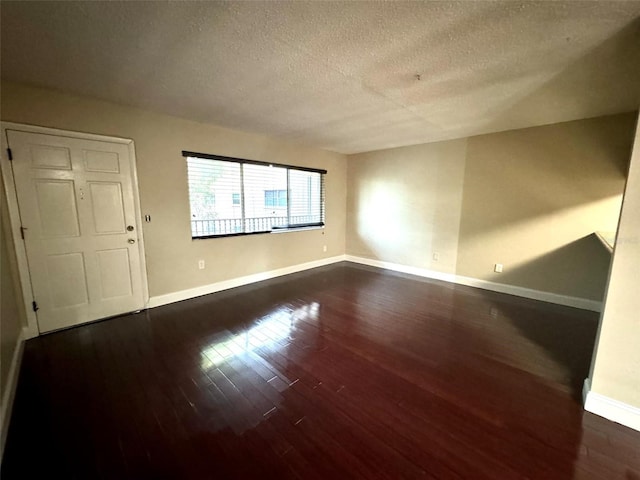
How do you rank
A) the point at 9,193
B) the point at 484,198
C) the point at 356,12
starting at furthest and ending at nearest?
the point at 484,198
the point at 9,193
the point at 356,12

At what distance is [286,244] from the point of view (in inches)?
186

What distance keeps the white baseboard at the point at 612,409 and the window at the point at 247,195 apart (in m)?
3.95

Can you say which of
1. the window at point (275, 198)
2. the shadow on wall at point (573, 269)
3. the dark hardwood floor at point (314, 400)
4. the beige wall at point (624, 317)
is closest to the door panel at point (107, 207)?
the dark hardwood floor at point (314, 400)

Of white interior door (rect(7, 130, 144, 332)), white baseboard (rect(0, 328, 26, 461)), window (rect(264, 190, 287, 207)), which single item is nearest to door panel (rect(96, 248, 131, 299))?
white interior door (rect(7, 130, 144, 332))

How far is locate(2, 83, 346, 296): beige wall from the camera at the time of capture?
250 centimetres

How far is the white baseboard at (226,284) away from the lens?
3.35 metres

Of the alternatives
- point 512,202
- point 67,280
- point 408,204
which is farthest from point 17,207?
point 512,202

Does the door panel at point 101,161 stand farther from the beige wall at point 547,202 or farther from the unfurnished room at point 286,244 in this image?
the beige wall at point 547,202

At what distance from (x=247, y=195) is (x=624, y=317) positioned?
→ 13.3ft

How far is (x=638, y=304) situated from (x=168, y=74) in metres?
3.56

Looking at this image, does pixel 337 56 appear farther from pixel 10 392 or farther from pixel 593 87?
pixel 10 392

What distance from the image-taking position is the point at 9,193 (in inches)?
91.7

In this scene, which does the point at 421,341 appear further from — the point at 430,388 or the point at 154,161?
the point at 154,161

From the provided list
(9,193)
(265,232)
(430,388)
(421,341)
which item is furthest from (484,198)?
(9,193)
